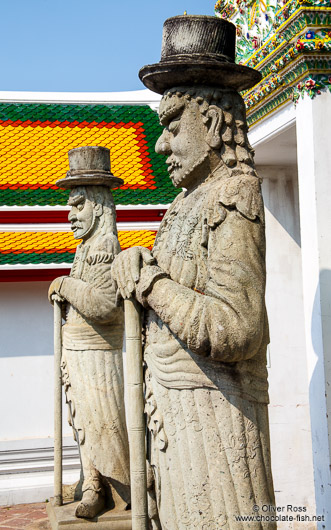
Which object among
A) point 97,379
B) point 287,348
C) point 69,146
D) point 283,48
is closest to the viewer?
point 283,48

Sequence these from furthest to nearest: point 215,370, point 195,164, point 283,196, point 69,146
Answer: point 69,146 < point 283,196 < point 195,164 < point 215,370

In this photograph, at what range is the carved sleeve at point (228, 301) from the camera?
9.23 ft

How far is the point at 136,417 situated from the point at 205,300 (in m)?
0.69

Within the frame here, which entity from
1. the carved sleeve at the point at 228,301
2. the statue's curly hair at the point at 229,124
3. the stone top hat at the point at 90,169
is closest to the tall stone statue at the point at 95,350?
the stone top hat at the point at 90,169

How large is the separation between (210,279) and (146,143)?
652 centimetres

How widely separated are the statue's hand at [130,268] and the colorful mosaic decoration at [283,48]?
238cm

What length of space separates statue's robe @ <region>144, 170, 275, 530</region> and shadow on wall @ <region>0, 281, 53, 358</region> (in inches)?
221

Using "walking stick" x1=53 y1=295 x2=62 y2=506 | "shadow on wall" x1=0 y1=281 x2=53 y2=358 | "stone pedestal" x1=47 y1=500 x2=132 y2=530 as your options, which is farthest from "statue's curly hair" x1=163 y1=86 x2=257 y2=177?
"shadow on wall" x1=0 y1=281 x2=53 y2=358

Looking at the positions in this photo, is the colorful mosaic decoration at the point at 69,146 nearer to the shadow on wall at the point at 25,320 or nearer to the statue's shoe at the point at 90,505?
the shadow on wall at the point at 25,320

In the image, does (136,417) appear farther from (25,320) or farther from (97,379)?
(25,320)

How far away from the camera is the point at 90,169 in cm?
574

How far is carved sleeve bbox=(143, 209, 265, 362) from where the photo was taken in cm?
281

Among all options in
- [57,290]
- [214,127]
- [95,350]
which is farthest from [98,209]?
[214,127]

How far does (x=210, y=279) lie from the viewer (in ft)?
A: 9.62
